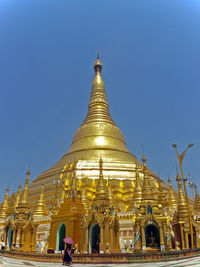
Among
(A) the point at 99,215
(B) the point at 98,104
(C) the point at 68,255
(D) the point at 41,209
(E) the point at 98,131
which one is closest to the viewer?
Result: (C) the point at 68,255

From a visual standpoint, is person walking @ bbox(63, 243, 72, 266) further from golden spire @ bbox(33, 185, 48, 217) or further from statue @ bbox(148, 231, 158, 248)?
golden spire @ bbox(33, 185, 48, 217)

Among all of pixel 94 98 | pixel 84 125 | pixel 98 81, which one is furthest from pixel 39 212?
pixel 98 81

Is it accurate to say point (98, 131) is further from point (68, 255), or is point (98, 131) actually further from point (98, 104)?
point (68, 255)

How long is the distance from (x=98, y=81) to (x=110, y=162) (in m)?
23.1

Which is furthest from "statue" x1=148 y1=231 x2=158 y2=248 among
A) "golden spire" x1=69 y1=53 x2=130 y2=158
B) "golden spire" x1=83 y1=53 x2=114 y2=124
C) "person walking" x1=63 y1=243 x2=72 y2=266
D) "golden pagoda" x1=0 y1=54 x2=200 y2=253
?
"golden spire" x1=83 y1=53 x2=114 y2=124

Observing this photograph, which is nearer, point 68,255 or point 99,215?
point 68,255

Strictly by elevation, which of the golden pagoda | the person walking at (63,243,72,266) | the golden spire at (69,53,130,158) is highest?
the golden spire at (69,53,130,158)

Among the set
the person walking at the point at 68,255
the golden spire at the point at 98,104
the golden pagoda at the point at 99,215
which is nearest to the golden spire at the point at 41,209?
the golden pagoda at the point at 99,215

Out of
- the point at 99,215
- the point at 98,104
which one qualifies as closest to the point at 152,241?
the point at 99,215

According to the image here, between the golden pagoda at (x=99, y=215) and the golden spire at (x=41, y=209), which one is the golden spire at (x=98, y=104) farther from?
the golden spire at (x=41, y=209)

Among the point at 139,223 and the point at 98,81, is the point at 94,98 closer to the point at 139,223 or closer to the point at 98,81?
the point at 98,81

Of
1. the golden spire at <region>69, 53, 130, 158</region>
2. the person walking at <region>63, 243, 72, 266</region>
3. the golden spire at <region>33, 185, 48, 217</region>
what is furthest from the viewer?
the golden spire at <region>69, 53, 130, 158</region>

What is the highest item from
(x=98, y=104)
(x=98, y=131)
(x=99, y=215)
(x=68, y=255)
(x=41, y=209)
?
(x=98, y=104)

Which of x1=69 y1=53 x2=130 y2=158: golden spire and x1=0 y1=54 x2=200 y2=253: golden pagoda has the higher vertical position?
x1=69 y1=53 x2=130 y2=158: golden spire
